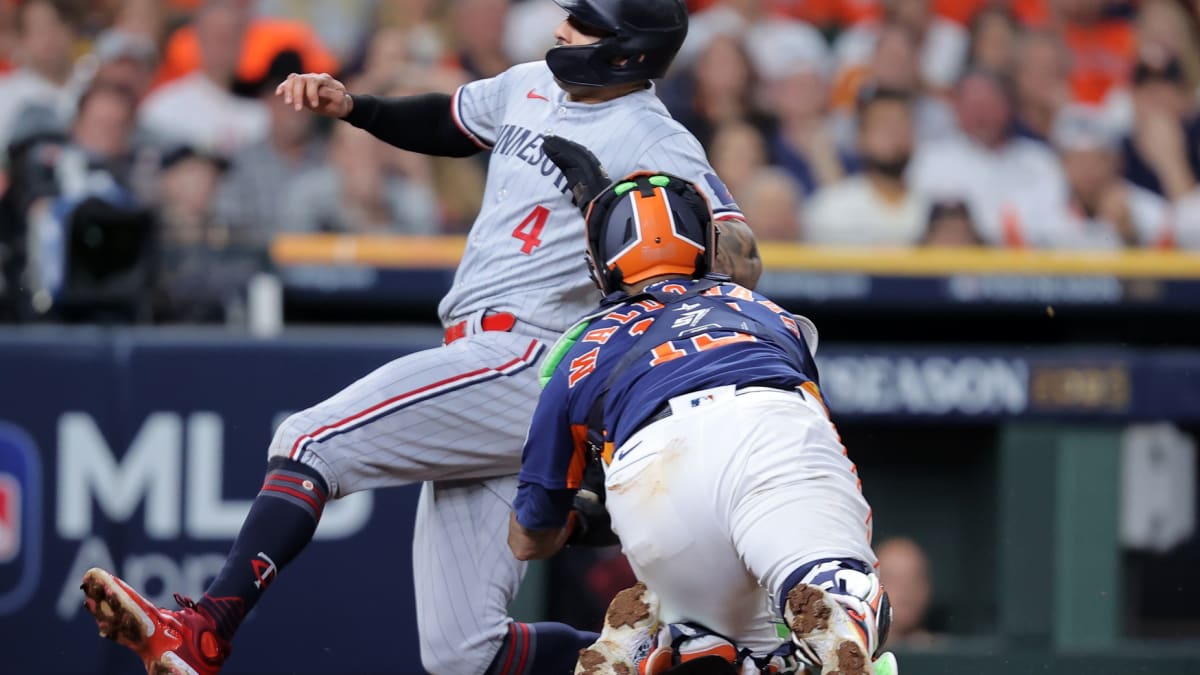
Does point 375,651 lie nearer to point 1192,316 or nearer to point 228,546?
point 228,546

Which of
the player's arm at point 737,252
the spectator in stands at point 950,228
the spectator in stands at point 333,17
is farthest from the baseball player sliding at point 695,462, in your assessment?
the spectator in stands at point 333,17

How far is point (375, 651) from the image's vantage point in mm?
6309

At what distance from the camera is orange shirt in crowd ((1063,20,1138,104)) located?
348 inches

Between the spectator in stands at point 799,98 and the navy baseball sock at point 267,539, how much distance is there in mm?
4591

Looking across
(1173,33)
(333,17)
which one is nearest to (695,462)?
(333,17)

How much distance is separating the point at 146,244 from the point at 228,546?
1.17 meters

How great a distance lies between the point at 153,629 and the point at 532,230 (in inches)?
50.7

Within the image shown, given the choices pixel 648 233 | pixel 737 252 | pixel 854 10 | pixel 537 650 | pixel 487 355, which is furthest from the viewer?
pixel 854 10

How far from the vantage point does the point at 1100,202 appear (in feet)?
26.9

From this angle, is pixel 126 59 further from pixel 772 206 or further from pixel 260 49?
pixel 772 206

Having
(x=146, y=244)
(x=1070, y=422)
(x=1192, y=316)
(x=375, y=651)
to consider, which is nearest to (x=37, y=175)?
(x=146, y=244)

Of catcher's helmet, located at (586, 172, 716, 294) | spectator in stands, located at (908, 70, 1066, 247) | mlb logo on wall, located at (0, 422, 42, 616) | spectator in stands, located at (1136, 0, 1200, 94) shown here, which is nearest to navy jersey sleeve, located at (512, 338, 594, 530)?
catcher's helmet, located at (586, 172, 716, 294)

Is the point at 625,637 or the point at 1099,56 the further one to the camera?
the point at 1099,56

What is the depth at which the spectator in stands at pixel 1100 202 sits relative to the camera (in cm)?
800
